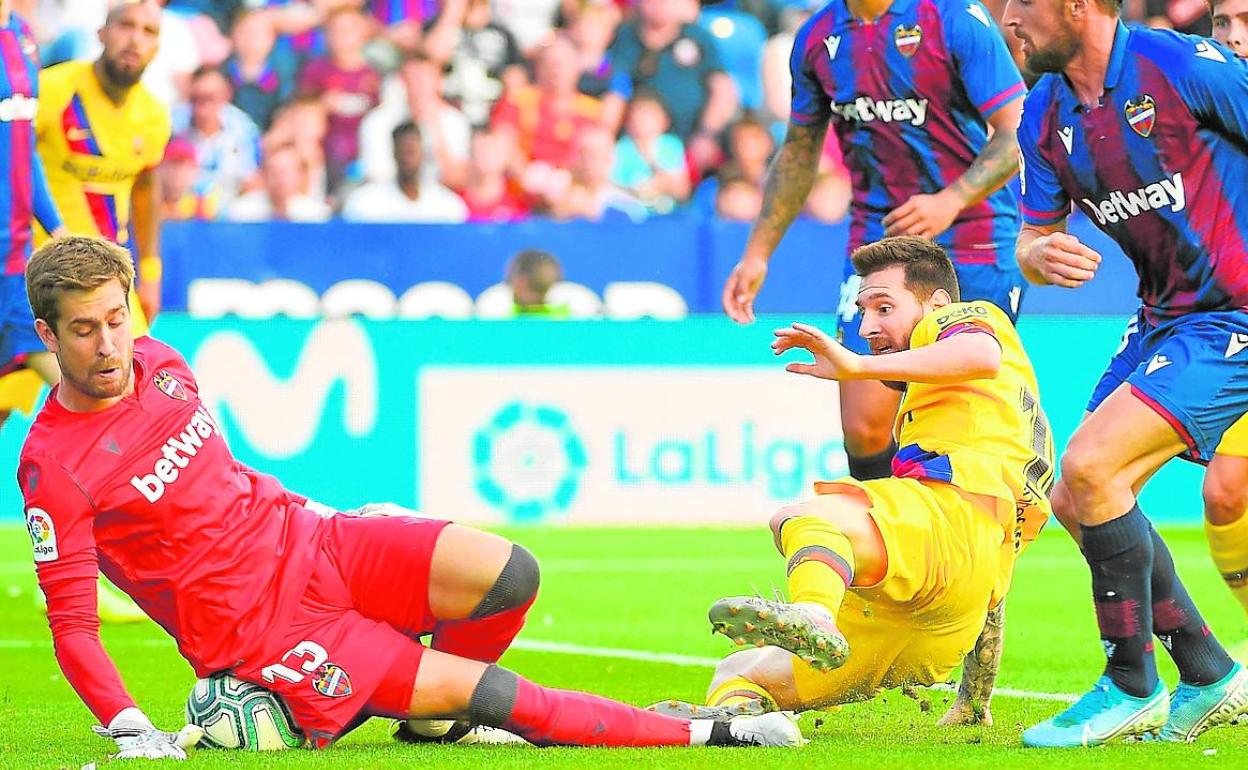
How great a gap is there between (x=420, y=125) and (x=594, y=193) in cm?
154

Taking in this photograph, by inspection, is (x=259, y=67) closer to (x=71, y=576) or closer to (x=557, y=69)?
(x=557, y=69)

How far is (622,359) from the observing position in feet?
39.6

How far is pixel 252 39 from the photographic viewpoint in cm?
1579

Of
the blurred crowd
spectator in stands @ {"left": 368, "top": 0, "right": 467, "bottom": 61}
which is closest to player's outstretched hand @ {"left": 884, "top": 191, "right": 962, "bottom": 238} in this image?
the blurred crowd

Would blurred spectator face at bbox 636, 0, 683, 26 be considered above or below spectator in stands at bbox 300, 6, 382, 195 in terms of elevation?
above

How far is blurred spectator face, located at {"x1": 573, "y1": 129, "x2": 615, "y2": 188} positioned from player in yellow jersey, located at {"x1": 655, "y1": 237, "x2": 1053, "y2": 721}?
31.9 ft

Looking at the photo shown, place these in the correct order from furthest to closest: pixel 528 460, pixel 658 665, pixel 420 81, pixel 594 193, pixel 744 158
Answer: pixel 420 81
pixel 744 158
pixel 594 193
pixel 528 460
pixel 658 665

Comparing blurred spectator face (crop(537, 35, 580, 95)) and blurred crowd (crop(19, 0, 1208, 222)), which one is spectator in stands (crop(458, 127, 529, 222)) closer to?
blurred crowd (crop(19, 0, 1208, 222))

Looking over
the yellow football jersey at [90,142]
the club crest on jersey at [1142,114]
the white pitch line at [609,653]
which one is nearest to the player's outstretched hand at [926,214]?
the club crest on jersey at [1142,114]

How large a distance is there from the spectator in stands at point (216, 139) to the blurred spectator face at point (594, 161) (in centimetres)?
261

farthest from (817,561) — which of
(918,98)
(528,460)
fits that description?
(528,460)

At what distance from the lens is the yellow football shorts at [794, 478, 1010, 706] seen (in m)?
4.86

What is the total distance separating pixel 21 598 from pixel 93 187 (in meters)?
2.04

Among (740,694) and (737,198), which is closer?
(740,694)
